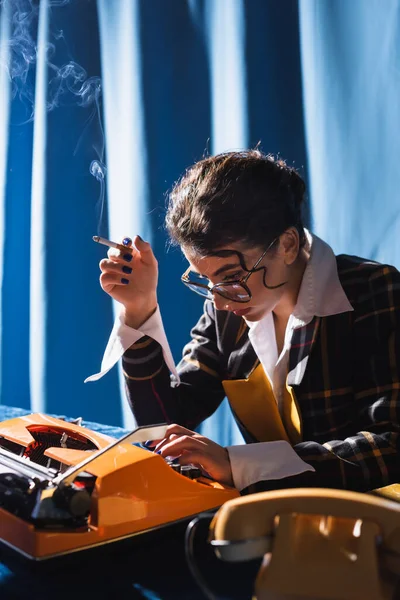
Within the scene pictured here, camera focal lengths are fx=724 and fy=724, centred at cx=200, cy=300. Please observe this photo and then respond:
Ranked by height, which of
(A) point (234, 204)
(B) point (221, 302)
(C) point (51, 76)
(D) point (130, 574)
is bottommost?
(D) point (130, 574)

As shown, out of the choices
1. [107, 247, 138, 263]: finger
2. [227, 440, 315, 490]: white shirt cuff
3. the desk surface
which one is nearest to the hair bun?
[107, 247, 138, 263]: finger

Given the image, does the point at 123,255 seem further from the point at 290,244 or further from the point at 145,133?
the point at 145,133

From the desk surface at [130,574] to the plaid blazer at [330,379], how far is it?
0.18 meters

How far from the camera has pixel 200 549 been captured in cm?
88

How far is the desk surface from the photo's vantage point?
78 centimetres

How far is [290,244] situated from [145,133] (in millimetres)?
1094

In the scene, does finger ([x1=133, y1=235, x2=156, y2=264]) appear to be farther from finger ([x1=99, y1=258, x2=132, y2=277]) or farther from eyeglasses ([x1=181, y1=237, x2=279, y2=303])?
eyeglasses ([x1=181, y1=237, x2=279, y2=303])

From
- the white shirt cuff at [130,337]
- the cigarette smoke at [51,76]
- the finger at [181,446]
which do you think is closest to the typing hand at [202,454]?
the finger at [181,446]

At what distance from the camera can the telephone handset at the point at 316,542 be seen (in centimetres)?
60

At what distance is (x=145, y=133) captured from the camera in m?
2.25

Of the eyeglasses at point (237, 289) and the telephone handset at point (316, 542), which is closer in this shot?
the telephone handset at point (316, 542)

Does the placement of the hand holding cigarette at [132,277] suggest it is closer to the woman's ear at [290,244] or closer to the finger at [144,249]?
the finger at [144,249]

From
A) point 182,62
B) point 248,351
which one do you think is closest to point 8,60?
point 182,62

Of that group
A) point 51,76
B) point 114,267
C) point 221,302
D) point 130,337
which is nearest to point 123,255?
point 114,267
